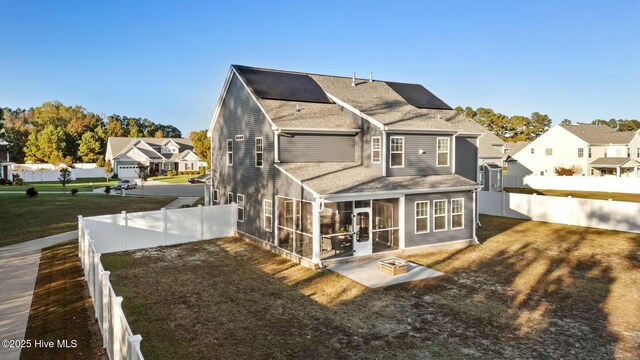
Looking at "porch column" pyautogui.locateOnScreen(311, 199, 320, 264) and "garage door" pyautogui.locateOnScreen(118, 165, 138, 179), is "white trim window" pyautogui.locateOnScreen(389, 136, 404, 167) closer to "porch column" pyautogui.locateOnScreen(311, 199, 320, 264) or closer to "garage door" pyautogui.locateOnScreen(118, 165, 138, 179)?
"porch column" pyautogui.locateOnScreen(311, 199, 320, 264)

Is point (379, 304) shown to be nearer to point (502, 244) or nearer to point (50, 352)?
point (50, 352)

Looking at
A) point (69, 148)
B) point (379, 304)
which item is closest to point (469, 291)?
point (379, 304)

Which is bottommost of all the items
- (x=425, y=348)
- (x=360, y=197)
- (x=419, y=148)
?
(x=425, y=348)

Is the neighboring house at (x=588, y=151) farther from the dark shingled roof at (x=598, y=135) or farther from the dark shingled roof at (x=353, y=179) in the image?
the dark shingled roof at (x=353, y=179)

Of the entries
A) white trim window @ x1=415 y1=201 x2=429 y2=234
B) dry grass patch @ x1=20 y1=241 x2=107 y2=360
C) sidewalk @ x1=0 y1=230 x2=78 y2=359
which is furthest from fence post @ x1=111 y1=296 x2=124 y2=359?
white trim window @ x1=415 y1=201 x2=429 y2=234

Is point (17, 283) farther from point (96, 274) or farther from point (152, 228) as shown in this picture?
point (152, 228)

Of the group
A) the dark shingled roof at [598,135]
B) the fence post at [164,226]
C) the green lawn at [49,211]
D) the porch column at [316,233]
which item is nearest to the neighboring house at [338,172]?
the porch column at [316,233]
